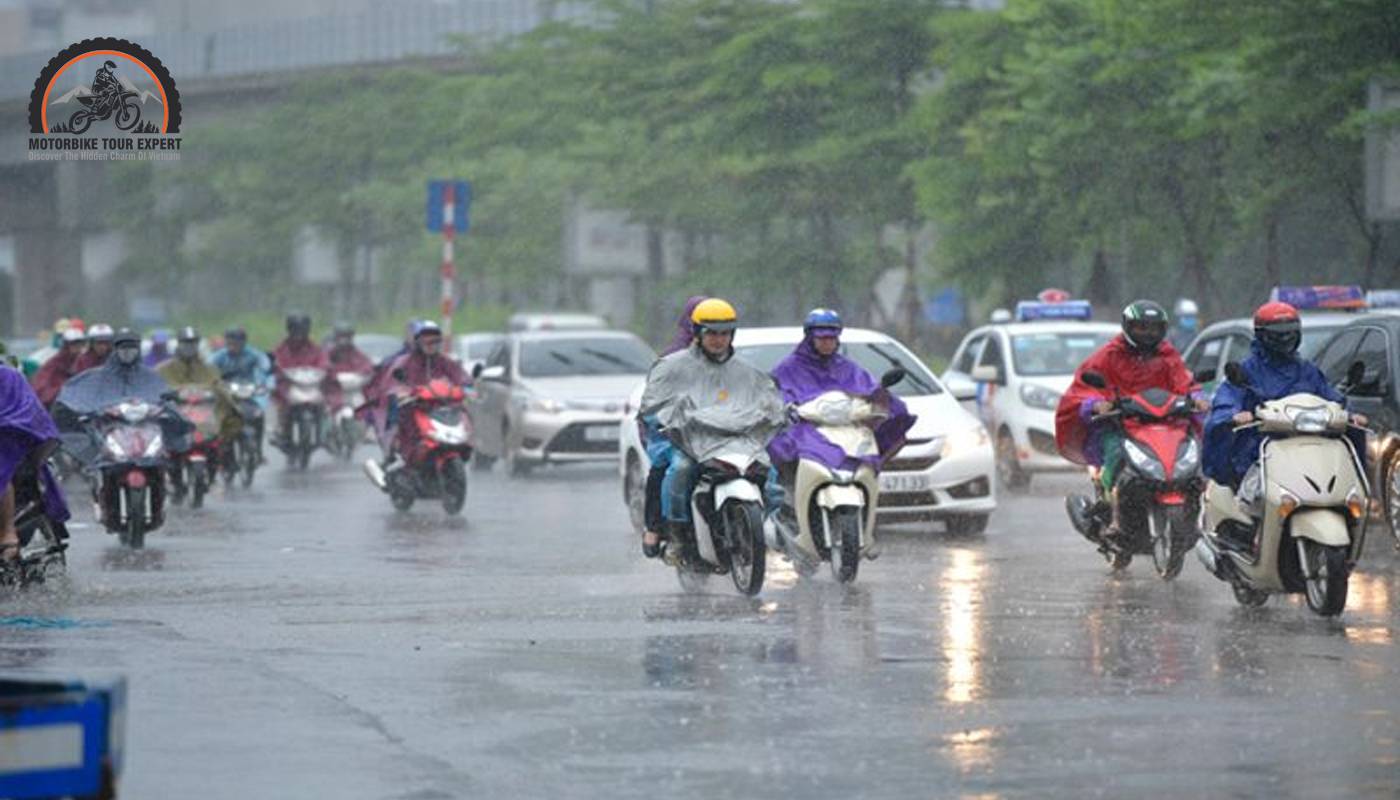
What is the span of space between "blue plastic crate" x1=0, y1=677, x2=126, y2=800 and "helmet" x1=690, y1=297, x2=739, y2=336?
10.0 meters

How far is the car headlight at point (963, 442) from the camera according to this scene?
2089 centimetres

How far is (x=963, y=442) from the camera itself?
2098cm

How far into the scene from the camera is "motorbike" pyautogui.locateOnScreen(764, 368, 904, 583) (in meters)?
16.8

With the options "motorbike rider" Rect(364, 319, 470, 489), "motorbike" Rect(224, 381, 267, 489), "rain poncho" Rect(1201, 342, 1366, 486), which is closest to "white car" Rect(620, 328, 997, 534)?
"motorbike rider" Rect(364, 319, 470, 489)

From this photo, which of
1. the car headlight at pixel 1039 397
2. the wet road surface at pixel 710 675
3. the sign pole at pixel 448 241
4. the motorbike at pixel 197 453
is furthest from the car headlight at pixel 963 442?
the sign pole at pixel 448 241

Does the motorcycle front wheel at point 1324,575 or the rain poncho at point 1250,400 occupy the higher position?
the rain poncho at point 1250,400

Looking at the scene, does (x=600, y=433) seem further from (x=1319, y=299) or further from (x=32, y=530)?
(x=32, y=530)

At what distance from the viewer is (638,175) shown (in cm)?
5497

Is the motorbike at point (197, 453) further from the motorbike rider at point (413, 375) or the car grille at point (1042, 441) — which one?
the car grille at point (1042, 441)

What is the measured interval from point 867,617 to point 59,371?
13.7 m

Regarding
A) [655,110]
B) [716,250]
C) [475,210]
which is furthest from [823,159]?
[475,210]

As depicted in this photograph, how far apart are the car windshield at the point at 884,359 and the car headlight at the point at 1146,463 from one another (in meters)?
4.39

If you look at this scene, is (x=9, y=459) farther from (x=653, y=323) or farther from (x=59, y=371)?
(x=653, y=323)

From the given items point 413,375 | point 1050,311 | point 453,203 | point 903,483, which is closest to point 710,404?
point 903,483
